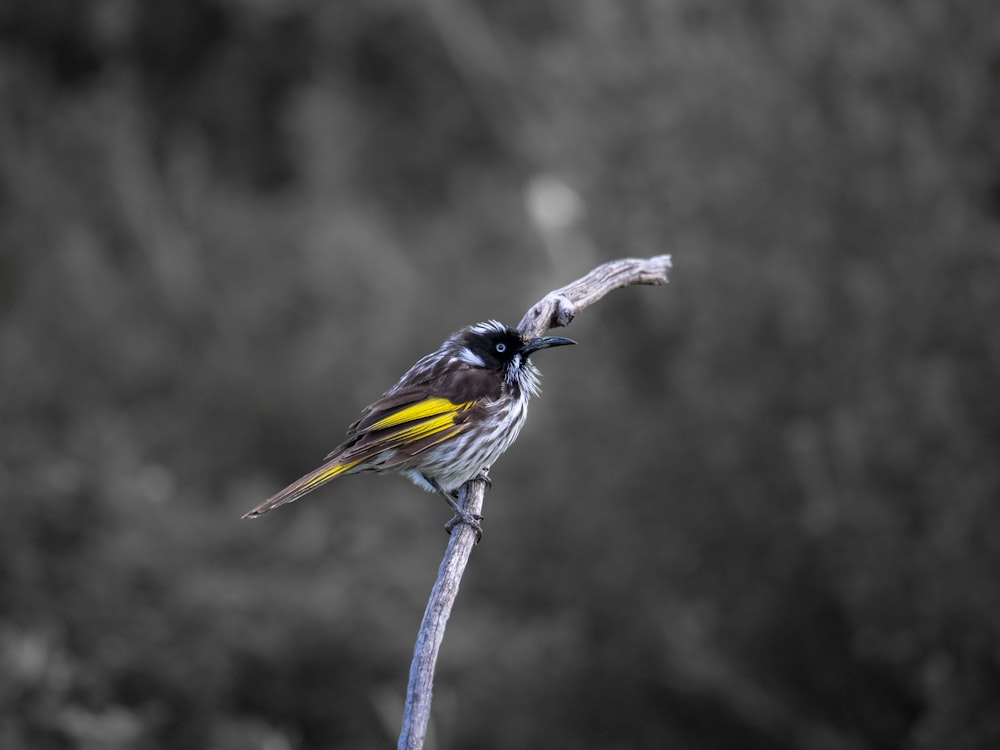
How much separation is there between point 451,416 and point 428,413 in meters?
0.10

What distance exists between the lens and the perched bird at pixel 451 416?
4.81 metres

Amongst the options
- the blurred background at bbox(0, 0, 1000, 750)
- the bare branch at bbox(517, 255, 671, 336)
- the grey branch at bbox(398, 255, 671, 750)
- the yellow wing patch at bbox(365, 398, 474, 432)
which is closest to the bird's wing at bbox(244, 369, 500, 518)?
the yellow wing patch at bbox(365, 398, 474, 432)

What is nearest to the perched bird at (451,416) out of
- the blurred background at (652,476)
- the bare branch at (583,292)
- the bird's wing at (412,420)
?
the bird's wing at (412,420)

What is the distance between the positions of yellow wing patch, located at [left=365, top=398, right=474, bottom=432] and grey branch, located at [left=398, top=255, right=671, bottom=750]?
11.6 inches

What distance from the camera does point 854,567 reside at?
310 inches

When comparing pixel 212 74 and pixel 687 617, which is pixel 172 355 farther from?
pixel 687 617

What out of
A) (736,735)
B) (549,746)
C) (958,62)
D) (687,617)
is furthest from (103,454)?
(958,62)

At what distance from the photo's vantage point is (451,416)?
496 centimetres

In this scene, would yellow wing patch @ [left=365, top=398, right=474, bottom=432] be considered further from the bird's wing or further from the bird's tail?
the bird's tail

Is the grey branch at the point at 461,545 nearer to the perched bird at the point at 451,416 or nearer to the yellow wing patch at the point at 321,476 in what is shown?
the perched bird at the point at 451,416

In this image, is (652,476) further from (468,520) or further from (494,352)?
(468,520)

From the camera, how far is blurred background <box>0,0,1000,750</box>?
778 cm

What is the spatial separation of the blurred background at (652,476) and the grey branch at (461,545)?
3795 mm

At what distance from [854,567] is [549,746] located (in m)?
2.92
